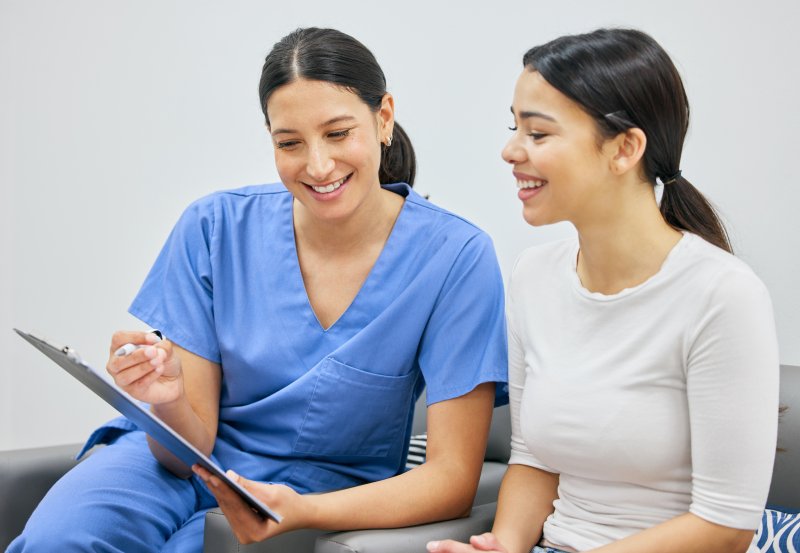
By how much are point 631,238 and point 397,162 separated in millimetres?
619

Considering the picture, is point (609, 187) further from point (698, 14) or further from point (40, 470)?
point (40, 470)

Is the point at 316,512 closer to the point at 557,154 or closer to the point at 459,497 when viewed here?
the point at 459,497

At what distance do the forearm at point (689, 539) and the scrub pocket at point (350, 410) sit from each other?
463mm

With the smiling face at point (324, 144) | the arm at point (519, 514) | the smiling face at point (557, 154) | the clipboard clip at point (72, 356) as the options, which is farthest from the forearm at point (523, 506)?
the clipboard clip at point (72, 356)

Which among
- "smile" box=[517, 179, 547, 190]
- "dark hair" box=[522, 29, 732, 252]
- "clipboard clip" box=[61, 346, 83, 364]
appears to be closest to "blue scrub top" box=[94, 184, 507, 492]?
"smile" box=[517, 179, 547, 190]

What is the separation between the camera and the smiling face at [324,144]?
1.36 meters

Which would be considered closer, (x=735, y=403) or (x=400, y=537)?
(x=735, y=403)

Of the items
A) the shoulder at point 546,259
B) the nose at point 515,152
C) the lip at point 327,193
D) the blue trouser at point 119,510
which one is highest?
the nose at point 515,152

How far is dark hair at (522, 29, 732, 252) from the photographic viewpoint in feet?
3.69

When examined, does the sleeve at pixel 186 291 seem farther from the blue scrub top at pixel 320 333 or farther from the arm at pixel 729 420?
the arm at pixel 729 420

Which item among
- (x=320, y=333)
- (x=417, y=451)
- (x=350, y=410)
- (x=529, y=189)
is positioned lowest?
(x=417, y=451)

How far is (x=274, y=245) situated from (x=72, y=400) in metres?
1.38

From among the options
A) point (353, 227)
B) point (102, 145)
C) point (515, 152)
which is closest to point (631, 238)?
point (515, 152)

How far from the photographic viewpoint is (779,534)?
4.18ft
